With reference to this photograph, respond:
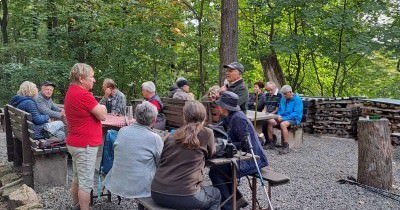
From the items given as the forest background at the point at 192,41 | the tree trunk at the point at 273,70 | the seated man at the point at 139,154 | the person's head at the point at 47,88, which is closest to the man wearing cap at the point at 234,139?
the seated man at the point at 139,154

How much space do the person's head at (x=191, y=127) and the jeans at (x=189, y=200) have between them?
0.43 metres

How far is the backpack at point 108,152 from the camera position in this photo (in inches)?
174

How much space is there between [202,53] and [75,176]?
33.2ft

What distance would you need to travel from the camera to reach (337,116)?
10.5 metres

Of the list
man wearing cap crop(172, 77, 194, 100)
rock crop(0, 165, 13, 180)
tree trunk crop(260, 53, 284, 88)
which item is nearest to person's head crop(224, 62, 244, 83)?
man wearing cap crop(172, 77, 194, 100)

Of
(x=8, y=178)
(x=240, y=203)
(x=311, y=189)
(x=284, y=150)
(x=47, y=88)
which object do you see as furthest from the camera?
(x=284, y=150)

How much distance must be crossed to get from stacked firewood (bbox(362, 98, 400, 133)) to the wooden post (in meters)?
4.16

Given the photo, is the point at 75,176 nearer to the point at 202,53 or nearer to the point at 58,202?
the point at 58,202

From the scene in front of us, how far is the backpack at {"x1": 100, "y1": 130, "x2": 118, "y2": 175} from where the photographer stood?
4.42m

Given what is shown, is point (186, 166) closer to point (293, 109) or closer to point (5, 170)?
point (5, 170)

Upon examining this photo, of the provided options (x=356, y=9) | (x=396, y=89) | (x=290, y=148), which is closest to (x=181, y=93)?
(x=290, y=148)

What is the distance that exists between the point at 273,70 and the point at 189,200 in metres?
12.4

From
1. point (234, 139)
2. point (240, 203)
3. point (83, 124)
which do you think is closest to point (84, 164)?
point (83, 124)

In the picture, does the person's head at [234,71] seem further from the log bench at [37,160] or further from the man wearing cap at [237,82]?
the log bench at [37,160]
